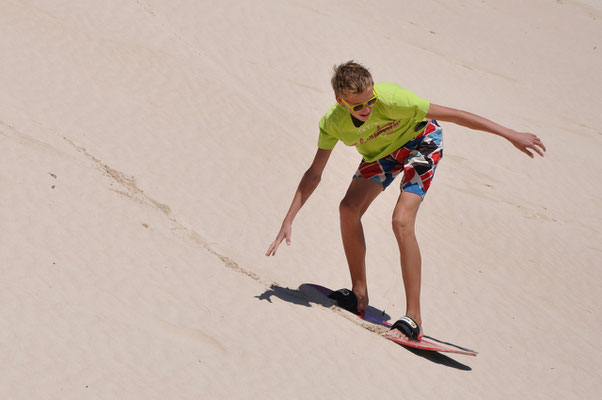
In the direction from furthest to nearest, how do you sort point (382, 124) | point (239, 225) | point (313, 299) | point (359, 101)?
point (239, 225) → point (313, 299) → point (382, 124) → point (359, 101)

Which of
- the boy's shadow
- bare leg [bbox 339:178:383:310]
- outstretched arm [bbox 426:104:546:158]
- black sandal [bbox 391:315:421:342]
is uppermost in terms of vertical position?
outstretched arm [bbox 426:104:546:158]

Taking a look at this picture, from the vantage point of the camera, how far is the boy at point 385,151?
490 centimetres

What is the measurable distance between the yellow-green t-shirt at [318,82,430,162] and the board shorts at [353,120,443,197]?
0.23 ft

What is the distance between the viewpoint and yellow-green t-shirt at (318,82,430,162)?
16.5 feet

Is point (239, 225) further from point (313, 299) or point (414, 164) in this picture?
point (414, 164)

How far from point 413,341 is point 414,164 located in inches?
47.6

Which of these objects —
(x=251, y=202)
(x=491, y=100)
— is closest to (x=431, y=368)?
(x=251, y=202)

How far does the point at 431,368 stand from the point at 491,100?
33.1ft

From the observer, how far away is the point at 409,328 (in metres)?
5.16

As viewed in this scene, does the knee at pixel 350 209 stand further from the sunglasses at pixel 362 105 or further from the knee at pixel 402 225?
the sunglasses at pixel 362 105

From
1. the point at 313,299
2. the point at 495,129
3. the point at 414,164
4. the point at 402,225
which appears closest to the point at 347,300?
the point at 313,299

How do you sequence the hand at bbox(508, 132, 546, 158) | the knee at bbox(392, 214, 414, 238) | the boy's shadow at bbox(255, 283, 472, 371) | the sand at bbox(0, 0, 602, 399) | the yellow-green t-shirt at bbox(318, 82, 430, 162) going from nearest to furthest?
the sand at bbox(0, 0, 602, 399) → the hand at bbox(508, 132, 546, 158) → the yellow-green t-shirt at bbox(318, 82, 430, 162) → the knee at bbox(392, 214, 414, 238) → the boy's shadow at bbox(255, 283, 472, 371)

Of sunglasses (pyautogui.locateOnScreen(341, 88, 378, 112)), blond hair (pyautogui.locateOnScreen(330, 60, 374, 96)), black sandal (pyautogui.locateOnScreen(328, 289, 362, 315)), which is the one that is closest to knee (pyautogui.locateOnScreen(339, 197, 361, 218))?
black sandal (pyautogui.locateOnScreen(328, 289, 362, 315))

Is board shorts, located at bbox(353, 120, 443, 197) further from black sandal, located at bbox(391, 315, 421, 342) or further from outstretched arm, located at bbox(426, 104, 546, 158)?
black sandal, located at bbox(391, 315, 421, 342)
